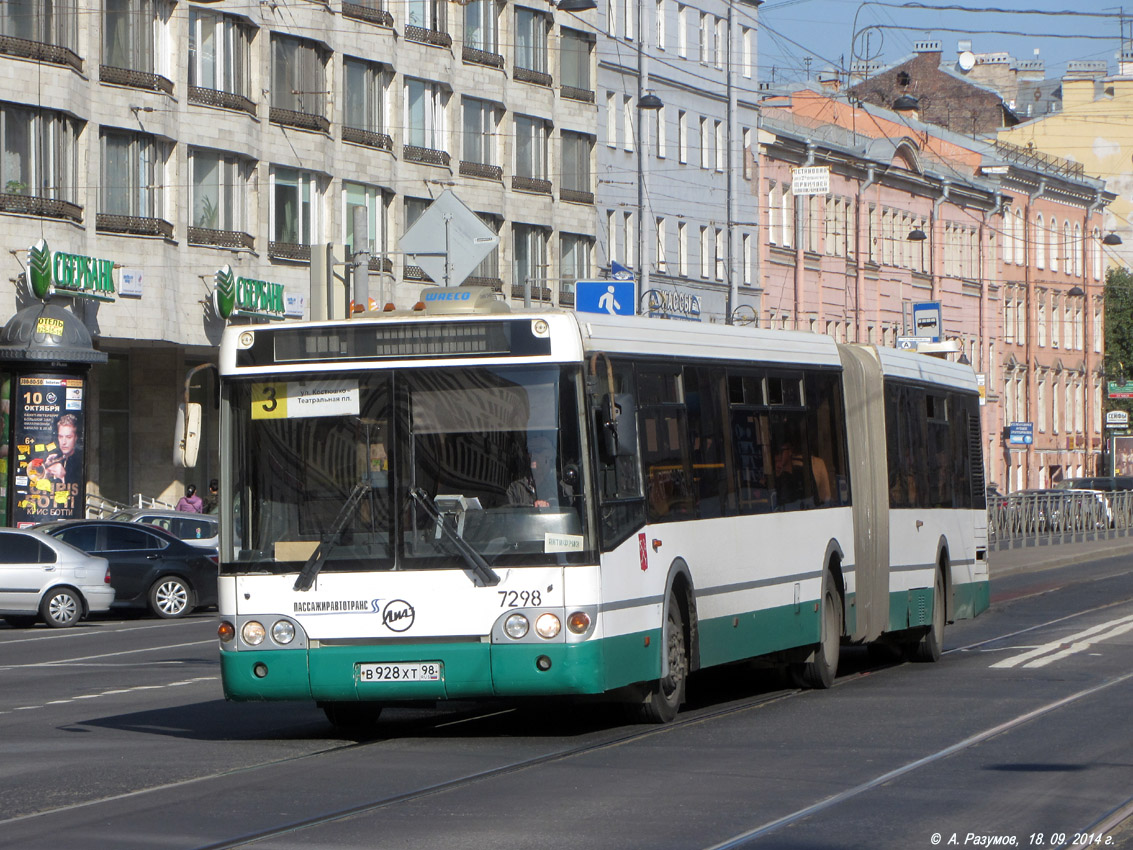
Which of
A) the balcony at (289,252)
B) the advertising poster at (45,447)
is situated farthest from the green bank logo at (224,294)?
the advertising poster at (45,447)

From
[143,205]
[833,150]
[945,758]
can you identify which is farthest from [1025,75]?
[945,758]

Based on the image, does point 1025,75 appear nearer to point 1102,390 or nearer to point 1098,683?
point 1102,390

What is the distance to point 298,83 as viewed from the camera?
47094 mm

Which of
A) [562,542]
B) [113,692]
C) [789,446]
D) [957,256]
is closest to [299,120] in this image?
[113,692]

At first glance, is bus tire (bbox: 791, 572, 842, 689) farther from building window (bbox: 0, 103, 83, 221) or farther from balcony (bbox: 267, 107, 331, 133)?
balcony (bbox: 267, 107, 331, 133)

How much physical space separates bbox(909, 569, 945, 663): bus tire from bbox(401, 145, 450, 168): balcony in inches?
1319

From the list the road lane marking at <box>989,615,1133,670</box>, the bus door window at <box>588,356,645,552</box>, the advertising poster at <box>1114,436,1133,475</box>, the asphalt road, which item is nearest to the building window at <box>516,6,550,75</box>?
the road lane marking at <box>989,615,1133,670</box>

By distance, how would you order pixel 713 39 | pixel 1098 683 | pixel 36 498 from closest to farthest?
pixel 1098 683 → pixel 36 498 → pixel 713 39

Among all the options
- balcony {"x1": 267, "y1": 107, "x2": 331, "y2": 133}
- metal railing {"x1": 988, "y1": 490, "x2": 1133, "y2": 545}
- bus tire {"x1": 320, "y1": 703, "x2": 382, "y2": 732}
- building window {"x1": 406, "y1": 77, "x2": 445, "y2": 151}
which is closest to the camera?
bus tire {"x1": 320, "y1": 703, "x2": 382, "y2": 732}

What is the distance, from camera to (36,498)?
38.8 metres

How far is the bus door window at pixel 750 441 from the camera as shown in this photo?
15.0m

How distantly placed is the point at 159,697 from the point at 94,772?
17.3 ft

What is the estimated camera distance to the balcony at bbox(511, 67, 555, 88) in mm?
56250

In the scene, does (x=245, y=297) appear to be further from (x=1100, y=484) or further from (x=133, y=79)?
A: (x=1100, y=484)
